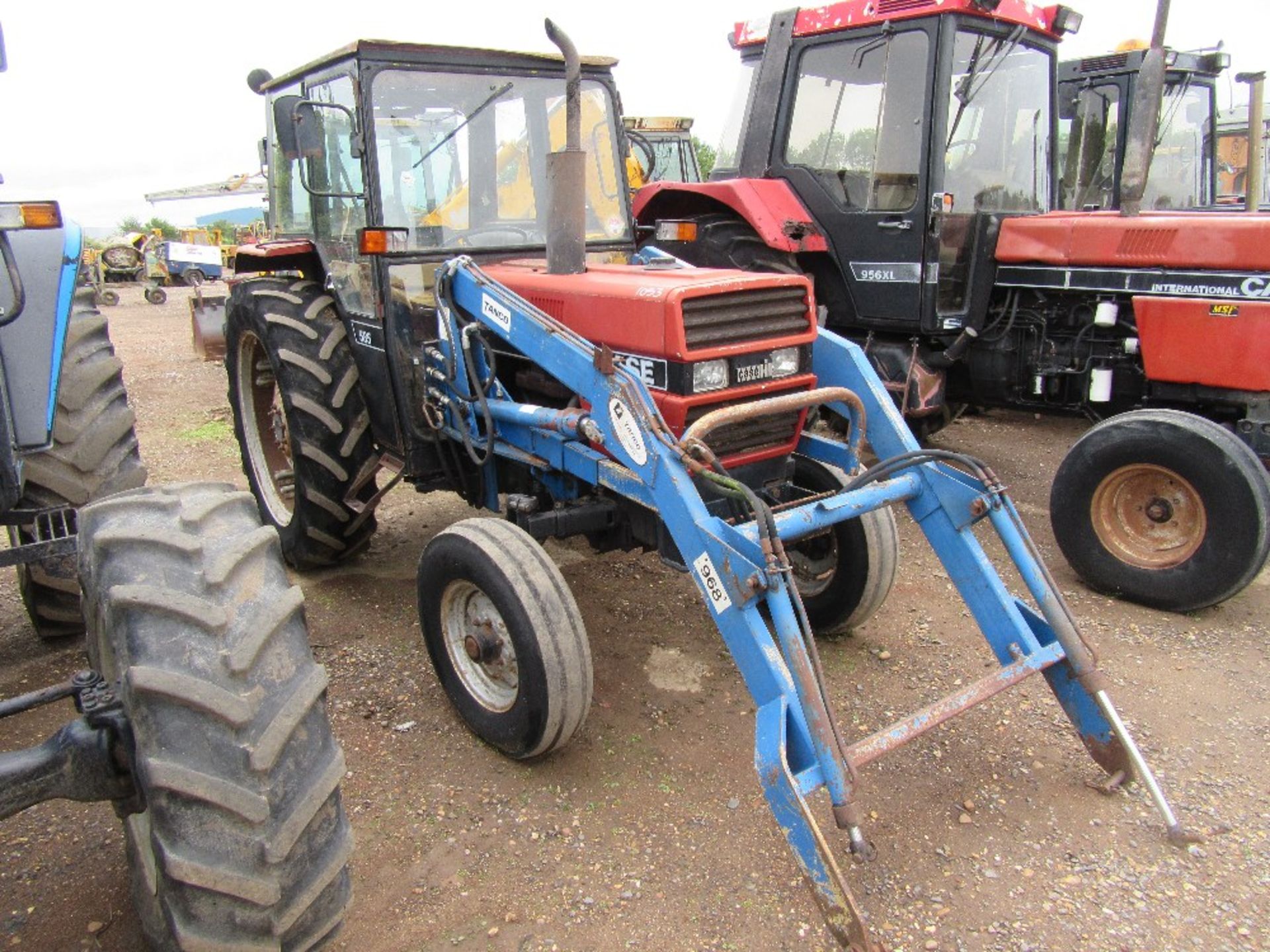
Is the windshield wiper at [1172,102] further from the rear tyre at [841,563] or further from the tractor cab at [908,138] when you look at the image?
the rear tyre at [841,563]

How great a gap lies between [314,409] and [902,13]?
12.3 feet

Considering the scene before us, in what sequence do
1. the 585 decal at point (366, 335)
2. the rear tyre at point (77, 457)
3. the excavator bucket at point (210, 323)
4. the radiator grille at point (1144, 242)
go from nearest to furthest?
the rear tyre at point (77, 457), the 585 decal at point (366, 335), the radiator grille at point (1144, 242), the excavator bucket at point (210, 323)

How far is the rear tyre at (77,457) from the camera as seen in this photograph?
2.87m

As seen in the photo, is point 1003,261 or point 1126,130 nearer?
point 1003,261

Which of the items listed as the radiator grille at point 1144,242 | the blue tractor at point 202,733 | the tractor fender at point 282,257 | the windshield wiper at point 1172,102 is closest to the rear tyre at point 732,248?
the radiator grille at point 1144,242

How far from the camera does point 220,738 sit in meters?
1.57

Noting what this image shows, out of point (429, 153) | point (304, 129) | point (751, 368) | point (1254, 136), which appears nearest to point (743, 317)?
point (751, 368)

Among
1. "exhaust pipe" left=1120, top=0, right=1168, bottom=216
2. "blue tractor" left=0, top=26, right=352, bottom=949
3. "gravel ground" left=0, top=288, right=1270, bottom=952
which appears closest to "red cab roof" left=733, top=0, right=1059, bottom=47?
"exhaust pipe" left=1120, top=0, right=1168, bottom=216

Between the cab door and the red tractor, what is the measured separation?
12 mm

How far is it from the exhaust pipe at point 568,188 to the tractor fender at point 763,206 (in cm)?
191

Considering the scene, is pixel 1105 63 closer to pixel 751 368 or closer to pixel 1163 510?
pixel 1163 510

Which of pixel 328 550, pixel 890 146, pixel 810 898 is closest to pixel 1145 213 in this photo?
pixel 890 146

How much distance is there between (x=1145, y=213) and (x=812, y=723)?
13.0 ft

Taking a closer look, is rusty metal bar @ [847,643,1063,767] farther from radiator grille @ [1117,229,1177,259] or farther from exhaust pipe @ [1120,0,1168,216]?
exhaust pipe @ [1120,0,1168,216]
